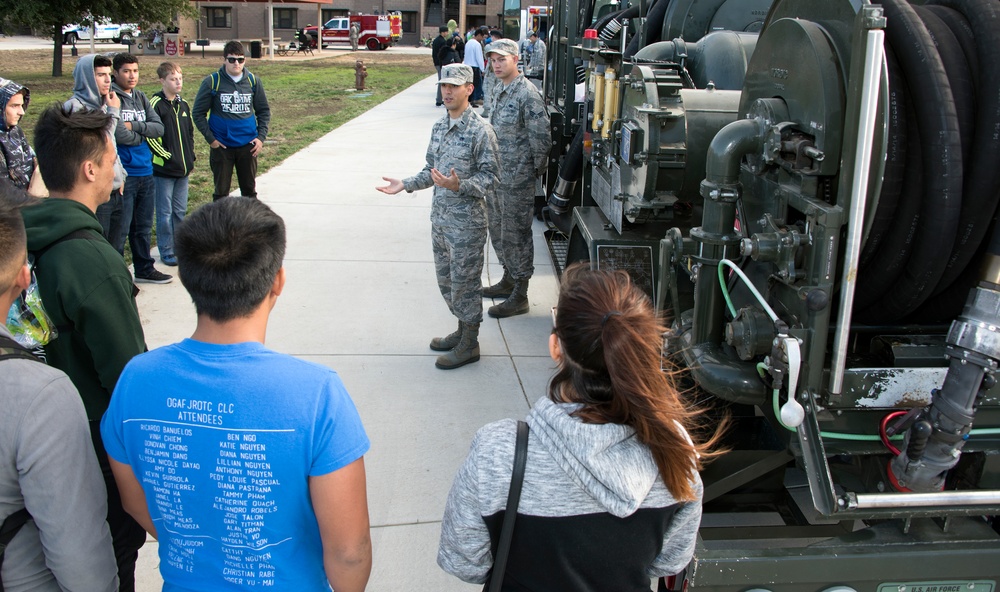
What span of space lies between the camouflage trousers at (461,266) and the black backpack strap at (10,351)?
331 centimetres

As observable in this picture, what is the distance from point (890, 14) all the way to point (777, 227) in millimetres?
693

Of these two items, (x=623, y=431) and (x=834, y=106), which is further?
(x=834, y=106)

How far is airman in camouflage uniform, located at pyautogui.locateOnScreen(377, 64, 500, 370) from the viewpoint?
5027 mm

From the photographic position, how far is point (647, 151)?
146 inches

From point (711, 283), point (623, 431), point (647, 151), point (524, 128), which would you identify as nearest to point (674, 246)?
point (711, 283)

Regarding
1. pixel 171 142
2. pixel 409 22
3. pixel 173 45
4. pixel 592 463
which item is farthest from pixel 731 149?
pixel 409 22

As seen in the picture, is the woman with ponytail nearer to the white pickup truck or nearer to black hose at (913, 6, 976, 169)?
black hose at (913, 6, 976, 169)

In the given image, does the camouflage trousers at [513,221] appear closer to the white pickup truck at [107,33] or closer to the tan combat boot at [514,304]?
the tan combat boot at [514,304]

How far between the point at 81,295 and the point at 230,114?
5693 mm

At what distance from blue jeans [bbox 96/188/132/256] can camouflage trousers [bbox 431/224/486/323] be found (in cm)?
234

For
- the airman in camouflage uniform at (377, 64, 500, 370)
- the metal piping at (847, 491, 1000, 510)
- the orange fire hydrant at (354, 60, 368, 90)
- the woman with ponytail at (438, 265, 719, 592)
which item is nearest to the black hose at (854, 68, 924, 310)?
the metal piping at (847, 491, 1000, 510)

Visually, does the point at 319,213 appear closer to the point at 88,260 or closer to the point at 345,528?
the point at 88,260

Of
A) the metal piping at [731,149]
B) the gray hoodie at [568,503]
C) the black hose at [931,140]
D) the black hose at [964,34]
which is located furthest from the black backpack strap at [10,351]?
the black hose at [964,34]

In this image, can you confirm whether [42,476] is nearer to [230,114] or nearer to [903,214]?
[903,214]
